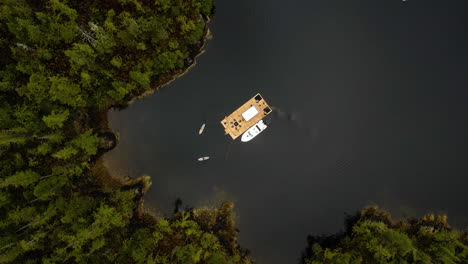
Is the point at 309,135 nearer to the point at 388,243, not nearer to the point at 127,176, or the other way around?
the point at 388,243

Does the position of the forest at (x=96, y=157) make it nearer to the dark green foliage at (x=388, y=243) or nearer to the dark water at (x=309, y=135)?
the dark green foliage at (x=388, y=243)

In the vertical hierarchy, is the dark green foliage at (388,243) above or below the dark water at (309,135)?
below

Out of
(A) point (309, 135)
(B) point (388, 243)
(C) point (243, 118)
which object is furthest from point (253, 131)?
(B) point (388, 243)

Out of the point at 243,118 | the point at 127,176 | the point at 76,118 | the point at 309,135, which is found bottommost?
the point at 309,135

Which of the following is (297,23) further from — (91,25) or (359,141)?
(91,25)

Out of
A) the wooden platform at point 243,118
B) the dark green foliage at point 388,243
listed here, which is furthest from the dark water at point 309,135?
the dark green foliage at point 388,243

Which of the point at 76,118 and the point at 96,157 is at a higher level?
the point at 76,118

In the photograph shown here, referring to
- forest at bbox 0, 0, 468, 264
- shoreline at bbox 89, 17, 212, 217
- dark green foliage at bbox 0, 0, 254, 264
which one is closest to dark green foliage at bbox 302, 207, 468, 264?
forest at bbox 0, 0, 468, 264
